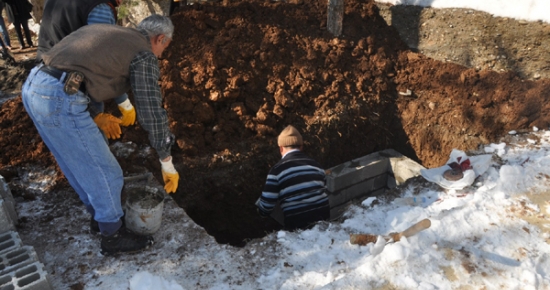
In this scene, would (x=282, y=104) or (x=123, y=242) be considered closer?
(x=123, y=242)

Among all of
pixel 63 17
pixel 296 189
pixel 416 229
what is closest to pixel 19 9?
pixel 63 17

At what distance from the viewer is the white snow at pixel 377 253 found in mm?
2492

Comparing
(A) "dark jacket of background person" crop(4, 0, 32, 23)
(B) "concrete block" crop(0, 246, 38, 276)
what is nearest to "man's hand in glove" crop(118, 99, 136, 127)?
(B) "concrete block" crop(0, 246, 38, 276)

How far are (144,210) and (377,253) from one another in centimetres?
168

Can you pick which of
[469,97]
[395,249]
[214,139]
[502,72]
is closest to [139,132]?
[214,139]

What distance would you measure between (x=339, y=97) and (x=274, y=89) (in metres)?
0.86

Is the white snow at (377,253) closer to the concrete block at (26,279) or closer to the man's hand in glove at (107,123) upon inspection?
the concrete block at (26,279)

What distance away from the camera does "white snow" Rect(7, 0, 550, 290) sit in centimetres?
249

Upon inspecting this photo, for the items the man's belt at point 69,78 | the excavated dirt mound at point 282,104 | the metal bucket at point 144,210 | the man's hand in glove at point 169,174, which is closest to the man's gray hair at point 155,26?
the man's belt at point 69,78

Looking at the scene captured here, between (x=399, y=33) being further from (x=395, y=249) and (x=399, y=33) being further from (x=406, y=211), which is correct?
(x=395, y=249)

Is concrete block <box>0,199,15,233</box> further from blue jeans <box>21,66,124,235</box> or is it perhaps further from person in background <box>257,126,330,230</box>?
person in background <box>257,126,330,230</box>

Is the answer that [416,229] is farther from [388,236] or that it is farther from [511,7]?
[511,7]

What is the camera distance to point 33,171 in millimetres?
3641

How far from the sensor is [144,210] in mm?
2822
